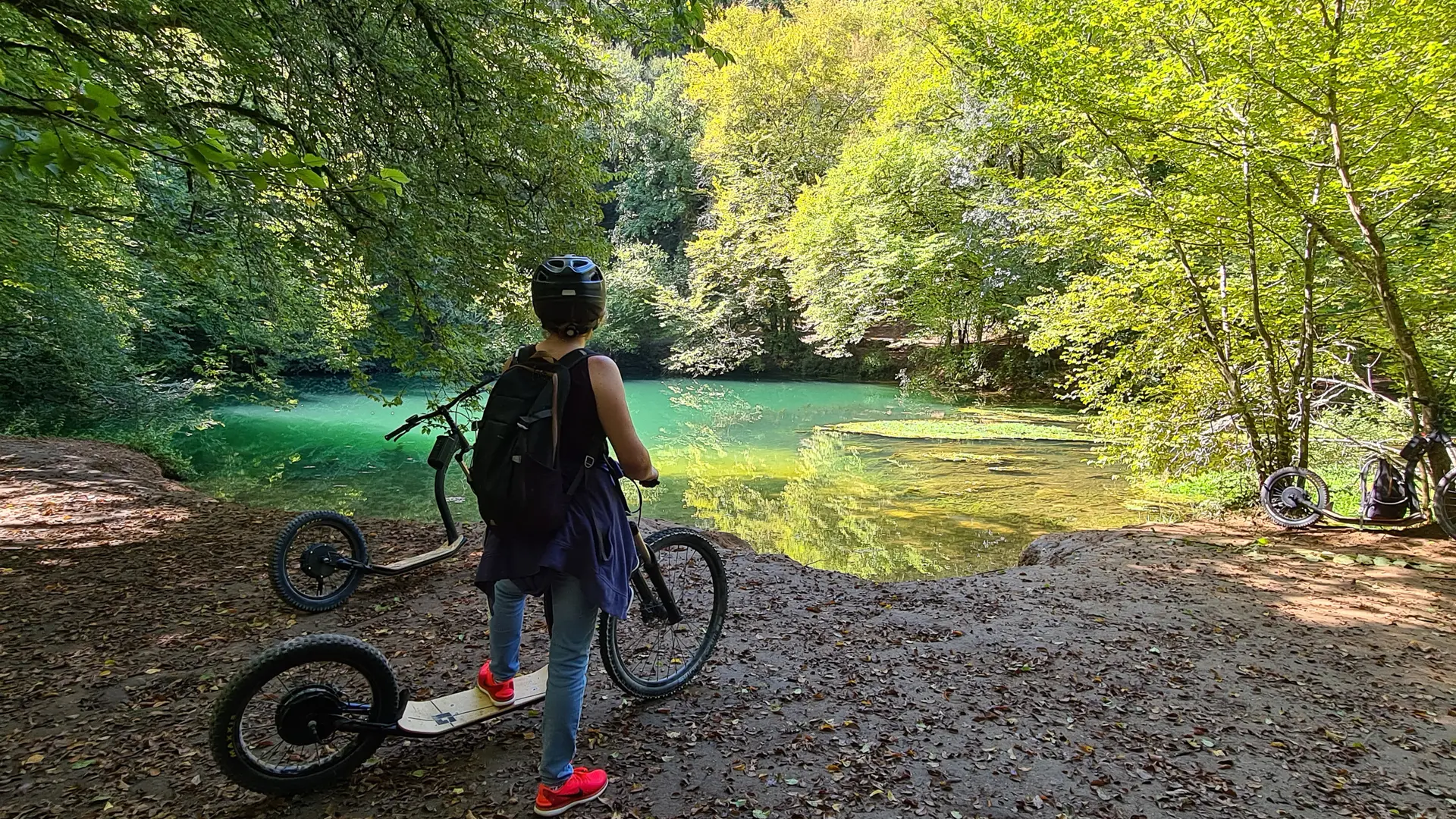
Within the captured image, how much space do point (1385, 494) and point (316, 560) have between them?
899 centimetres

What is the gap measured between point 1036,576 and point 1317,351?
4.86 m

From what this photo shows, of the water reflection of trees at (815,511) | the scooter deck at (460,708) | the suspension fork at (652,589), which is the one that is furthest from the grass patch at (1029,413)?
the scooter deck at (460,708)

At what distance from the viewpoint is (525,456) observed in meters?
1.98

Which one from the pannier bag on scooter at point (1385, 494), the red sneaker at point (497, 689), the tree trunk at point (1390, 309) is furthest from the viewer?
the pannier bag on scooter at point (1385, 494)

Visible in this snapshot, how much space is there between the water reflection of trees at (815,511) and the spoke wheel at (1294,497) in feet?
11.8

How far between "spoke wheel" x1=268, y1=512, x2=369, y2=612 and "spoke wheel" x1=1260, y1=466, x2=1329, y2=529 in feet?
27.2

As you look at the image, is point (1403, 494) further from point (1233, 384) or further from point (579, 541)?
point (579, 541)

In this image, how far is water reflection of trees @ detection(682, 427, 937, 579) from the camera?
701cm

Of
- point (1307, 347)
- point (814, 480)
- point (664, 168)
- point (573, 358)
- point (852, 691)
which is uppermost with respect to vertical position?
point (664, 168)

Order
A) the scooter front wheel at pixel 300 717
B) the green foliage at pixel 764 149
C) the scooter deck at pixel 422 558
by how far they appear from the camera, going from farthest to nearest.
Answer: the green foliage at pixel 764 149 → the scooter deck at pixel 422 558 → the scooter front wheel at pixel 300 717

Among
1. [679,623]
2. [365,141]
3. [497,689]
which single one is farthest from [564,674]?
[365,141]

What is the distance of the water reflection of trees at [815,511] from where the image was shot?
7.01 m

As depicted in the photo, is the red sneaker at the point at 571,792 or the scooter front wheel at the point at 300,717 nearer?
the scooter front wheel at the point at 300,717

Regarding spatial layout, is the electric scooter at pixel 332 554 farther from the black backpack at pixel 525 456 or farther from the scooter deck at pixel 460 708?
the black backpack at pixel 525 456
